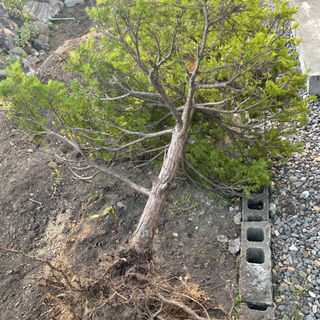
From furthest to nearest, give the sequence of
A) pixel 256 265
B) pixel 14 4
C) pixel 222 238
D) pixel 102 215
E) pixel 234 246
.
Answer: pixel 14 4 → pixel 102 215 → pixel 222 238 → pixel 234 246 → pixel 256 265

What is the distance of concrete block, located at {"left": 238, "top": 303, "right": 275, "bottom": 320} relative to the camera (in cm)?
252

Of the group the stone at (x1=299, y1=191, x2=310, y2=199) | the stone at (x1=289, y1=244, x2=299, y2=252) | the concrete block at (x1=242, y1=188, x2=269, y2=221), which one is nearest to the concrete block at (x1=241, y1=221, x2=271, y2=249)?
the concrete block at (x1=242, y1=188, x2=269, y2=221)

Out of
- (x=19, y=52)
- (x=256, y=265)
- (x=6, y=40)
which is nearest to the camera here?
(x=256, y=265)

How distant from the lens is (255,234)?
3273 millimetres

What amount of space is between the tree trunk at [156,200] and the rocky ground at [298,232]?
1276 mm

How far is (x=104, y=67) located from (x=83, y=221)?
71.6 inches

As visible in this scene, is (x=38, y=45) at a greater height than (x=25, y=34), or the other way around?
(x=25, y=34)

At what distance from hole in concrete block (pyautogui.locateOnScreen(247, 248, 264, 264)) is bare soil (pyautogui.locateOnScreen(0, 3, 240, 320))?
0.19m

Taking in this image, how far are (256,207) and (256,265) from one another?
0.89 metres

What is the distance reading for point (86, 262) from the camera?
3.10 meters

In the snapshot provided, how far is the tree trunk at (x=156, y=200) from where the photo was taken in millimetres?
2609

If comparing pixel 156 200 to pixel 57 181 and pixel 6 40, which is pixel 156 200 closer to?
pixel 57 181

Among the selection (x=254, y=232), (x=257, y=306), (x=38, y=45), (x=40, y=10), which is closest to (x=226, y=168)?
(x=254, y=232)

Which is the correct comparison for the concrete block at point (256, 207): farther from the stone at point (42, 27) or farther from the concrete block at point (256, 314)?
the stone at point (42, 27)
